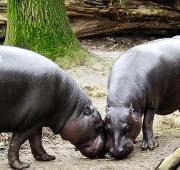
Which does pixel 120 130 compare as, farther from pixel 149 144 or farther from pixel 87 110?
pixel 149 144

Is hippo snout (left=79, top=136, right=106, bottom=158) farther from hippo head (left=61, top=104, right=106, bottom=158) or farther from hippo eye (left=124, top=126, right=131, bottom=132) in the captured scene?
hippo eye (left=124, top=126, right=131, bottom=132)

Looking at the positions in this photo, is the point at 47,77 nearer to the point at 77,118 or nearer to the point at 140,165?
the point at 77,118

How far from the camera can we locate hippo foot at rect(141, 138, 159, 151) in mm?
5828

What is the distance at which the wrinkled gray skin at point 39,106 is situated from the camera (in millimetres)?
4852

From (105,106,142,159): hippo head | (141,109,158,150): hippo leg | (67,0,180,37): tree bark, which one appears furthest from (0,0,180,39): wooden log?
(105,106,142,159): hippo head

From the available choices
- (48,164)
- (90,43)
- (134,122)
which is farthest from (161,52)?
(90,43)

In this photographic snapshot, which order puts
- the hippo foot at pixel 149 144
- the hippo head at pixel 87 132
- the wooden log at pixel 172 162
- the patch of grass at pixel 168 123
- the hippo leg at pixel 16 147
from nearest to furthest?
1. the wooden log at pixel 172 162
2. the hippo leg at pixel 16 147
3. the hippo head at pixel 87 132
4. the hippo foot at pixel 149 144
5. the patch of grass at pixel 168 123

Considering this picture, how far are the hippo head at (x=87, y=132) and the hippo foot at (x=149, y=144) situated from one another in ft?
1.76

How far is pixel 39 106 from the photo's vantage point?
498 cm

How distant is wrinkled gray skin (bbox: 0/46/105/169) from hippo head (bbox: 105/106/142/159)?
0.31 feet

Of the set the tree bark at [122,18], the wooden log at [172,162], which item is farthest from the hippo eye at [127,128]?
the tree bark at [122,18]

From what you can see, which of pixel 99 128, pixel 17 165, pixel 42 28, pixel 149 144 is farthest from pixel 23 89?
pixel 42 28

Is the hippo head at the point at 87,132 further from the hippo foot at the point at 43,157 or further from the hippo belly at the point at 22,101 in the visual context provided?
the hippo belly at the point at 22,101

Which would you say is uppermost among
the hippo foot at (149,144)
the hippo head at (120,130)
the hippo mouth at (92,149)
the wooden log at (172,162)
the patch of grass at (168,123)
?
the wooden log at (172,162)
